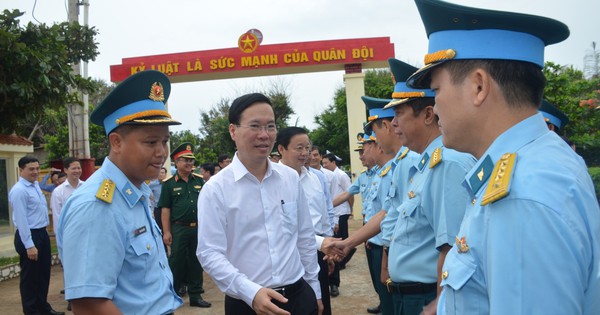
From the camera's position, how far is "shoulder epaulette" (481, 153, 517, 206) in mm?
1075

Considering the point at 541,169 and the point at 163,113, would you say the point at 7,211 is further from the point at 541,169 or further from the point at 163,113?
the point at 541,169

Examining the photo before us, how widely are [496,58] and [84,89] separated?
6.59 metres

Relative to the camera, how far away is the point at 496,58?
4.19 feet

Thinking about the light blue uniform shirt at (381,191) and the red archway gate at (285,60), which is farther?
the red archway gate at (285,60)

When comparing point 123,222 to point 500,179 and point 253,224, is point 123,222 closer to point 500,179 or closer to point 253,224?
point 253,224

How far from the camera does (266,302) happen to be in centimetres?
243

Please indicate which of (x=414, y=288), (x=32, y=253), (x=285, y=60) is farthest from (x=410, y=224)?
(x=285, y=60)

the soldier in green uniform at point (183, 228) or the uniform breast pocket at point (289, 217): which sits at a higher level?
the uniform breast pocket at point (289, 217)

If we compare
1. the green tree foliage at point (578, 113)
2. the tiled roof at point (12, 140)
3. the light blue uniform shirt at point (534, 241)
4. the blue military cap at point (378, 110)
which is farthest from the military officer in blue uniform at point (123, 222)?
the tiled roof at point (12, 140)

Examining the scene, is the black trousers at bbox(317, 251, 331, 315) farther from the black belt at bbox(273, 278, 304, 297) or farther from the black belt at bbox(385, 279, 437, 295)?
the black belt at bbox(385, 279, 437, 295)

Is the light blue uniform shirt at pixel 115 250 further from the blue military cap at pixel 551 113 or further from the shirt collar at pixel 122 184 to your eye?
the blue military cap at pixel 551 113

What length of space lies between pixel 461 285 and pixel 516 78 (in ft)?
1.85

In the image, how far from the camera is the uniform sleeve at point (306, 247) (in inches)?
121

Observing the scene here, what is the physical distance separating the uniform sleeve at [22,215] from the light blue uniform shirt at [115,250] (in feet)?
14.5
